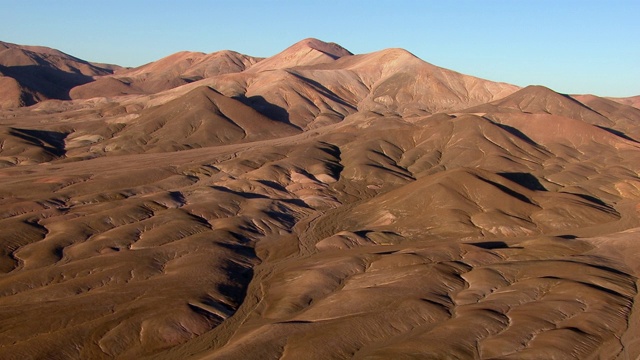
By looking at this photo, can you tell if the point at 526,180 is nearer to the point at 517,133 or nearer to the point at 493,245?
the point at 517,133

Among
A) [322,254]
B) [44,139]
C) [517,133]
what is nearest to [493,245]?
[322,254]

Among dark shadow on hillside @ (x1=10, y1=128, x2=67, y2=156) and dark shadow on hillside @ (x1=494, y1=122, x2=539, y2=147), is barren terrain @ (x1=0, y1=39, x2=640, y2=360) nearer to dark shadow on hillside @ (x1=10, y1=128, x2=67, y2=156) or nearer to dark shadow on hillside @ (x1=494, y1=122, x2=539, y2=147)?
dark shadow on hillside @ (x1=494, y1=122, x2=539, y2=147)

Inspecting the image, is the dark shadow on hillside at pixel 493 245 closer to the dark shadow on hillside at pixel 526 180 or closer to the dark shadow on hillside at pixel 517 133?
the dark shadow on hillside at pixel 526 180

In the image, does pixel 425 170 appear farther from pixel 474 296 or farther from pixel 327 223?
pixel 474 296

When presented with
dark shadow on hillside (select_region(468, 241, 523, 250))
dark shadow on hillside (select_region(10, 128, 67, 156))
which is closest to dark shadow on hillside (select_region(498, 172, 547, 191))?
dark shadow on hillside (select_region(468, 241, 523, 250))

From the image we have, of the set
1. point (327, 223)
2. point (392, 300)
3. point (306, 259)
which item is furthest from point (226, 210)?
point (392, 300)
